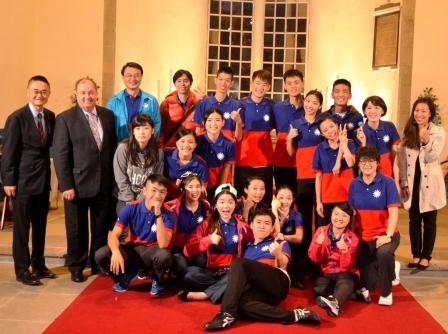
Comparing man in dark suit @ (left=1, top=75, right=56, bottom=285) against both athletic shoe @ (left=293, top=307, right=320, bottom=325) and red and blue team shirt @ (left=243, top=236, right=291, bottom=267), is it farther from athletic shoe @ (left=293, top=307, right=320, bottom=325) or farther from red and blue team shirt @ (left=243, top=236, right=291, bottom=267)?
athletic shoe @ (left=293, top=307, right=320, bottom=325)

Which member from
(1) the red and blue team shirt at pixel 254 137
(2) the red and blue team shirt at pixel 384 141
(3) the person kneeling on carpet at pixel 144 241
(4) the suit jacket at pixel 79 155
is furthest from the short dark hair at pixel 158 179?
(2) the red and blue team shirt at pixel 384 141

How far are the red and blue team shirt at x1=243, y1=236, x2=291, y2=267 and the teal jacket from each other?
1.32m

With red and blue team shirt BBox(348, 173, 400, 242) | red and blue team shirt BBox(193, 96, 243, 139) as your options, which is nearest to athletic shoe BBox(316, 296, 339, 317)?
red and blue team shirt BBox(348, 173, 400, 242)

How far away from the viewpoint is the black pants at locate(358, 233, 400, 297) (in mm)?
4160

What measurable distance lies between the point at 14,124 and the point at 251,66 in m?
7.11

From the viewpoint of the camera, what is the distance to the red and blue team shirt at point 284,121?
4996 millimetres

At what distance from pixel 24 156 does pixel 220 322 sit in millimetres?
2000

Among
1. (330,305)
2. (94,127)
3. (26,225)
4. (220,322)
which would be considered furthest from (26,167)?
(330,305)

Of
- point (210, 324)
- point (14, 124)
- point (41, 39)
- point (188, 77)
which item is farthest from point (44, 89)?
point (41, 39)

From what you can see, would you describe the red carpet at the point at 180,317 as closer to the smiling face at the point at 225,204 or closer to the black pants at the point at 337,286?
the black pants at the point at 337,286

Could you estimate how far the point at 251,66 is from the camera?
1095 centimetres

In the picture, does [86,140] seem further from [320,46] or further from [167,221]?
[320,46]

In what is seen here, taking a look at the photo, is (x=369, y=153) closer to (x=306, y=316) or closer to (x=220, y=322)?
(x=306, y=316)

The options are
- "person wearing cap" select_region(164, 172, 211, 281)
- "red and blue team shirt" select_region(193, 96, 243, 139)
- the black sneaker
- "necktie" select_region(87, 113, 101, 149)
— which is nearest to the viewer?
the black sneaker
